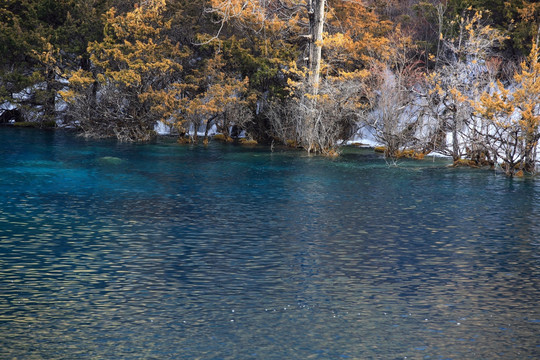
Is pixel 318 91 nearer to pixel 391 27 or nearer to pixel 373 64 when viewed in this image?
pixel 373 64

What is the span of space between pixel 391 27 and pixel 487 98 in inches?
524

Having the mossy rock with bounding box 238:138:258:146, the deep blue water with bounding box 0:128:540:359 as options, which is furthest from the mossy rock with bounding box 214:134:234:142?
the deep blue water with bounding box 0:128:540:359

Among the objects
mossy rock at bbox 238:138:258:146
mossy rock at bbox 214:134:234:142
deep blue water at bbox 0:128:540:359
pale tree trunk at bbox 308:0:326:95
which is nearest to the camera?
deep blue water at bbox 0:128:540:359

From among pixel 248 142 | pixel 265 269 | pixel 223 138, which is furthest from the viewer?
pixel 223 138

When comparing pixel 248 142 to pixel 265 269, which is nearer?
pixel 265 269

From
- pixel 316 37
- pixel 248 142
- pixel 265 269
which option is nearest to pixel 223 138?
pixel 248 142

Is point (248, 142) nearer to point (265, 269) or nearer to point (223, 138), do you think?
point (223, 138)

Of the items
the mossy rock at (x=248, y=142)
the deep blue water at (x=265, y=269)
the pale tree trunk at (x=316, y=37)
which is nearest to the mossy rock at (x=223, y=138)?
the mossy rock at (x=248, y=142)

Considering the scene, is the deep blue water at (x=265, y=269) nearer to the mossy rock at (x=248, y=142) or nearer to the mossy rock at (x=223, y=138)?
the mossy rock at (x=248, y=142)

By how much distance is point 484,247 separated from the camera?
1205 cm

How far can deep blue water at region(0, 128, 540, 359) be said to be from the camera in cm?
732

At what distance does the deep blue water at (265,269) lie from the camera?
7316 mm

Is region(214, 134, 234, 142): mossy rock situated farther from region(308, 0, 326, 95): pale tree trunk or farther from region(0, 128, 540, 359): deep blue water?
region(0, 128, 540, 359): deep blue water

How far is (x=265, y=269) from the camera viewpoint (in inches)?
400
